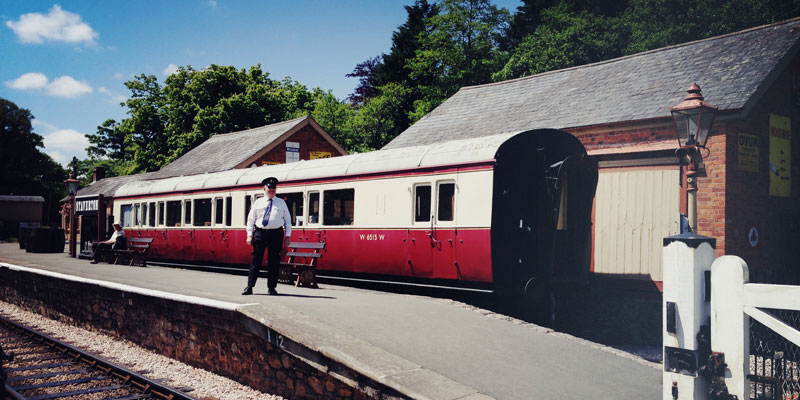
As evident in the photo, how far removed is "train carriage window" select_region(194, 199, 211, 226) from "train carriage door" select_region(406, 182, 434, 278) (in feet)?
25.0

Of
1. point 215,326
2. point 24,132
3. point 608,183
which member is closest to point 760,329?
point 215,326

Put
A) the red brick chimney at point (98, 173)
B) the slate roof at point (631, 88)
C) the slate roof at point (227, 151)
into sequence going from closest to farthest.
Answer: the slate roof at point (631, 88) < the slate roof at point (227, 151) < the red brick chimney at point (98, 173)

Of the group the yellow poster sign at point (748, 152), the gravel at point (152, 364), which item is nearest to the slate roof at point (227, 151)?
the gravel at point (152, 364)

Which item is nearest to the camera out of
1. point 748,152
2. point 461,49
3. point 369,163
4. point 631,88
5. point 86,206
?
point 748,152

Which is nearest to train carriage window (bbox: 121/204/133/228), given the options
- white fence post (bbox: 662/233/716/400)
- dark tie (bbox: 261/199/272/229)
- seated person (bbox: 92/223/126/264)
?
seated person (bbox: 92/223/126/264)

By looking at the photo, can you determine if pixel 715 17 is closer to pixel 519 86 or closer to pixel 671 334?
pixel 519 86

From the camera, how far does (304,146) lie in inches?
1161

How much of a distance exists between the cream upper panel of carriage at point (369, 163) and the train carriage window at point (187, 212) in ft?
1.32

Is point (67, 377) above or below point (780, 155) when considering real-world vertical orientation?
below

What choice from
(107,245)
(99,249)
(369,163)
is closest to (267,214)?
(369,163)

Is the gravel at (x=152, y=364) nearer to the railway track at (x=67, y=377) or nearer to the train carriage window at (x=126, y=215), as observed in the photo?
the railway track at (x=67, y=377)

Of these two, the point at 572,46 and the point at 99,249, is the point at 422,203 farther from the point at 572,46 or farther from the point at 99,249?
the point at 572,46

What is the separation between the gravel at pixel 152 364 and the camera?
7.31 meters

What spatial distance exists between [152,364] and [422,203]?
16.3 feet
